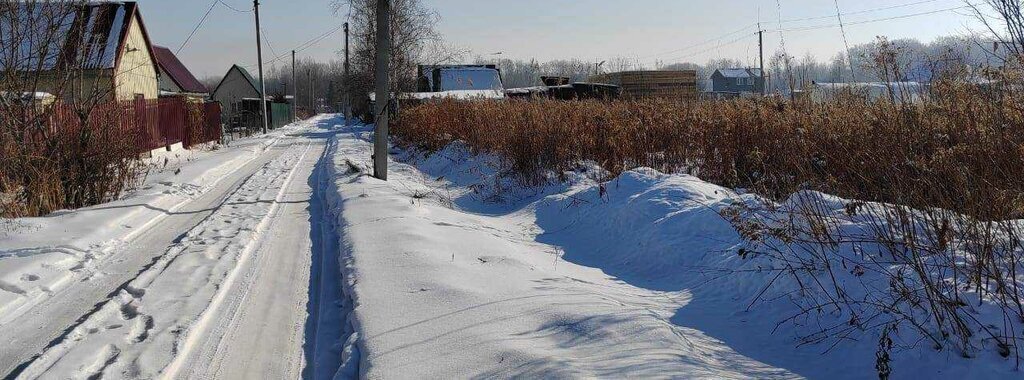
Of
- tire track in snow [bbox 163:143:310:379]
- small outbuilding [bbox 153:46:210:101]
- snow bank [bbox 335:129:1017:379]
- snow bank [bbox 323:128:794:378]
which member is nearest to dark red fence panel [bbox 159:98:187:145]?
snow bank [bbox 335:129:1017:379]

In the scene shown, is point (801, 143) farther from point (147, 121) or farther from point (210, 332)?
point (147, 121)

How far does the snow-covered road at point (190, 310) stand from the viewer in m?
4.24

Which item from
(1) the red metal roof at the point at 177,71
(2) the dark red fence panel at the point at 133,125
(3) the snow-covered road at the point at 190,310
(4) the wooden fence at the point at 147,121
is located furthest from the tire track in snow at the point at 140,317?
(1) the red metal roof at the point at 177,71

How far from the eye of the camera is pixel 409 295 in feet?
17.6

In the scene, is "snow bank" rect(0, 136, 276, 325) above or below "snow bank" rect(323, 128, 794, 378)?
above

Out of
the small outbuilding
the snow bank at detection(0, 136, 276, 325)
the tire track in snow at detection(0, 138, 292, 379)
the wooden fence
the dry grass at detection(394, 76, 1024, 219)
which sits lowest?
the tire track in snow at detection(0, 138, 292, 379)

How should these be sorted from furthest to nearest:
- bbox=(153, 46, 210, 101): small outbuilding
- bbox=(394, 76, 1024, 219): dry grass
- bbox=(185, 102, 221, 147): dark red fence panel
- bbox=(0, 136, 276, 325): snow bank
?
bbox=(153, 46, 210, 101): small outbuilding < bbox=(185, 102, 221, 147): dark red fence panel < bbox=(0, 136, 276, 325): snow bank < bbox=(394, 76, 1024, 219): dry grass

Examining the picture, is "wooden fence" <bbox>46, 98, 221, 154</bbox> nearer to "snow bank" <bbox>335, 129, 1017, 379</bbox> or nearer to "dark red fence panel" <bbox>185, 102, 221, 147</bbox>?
"dark red fence panel" <bbox>185, 102, 221, 147</bbox>

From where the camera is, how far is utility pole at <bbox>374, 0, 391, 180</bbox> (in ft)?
42.6

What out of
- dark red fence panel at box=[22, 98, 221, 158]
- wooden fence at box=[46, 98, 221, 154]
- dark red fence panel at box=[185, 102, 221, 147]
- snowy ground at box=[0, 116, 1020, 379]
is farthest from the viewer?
dark red fence panel at box=[185, 102, 221, 147]

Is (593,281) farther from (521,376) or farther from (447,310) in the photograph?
(521,376)

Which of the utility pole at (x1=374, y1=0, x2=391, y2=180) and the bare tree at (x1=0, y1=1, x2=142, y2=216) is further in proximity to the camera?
the utility pole at (x1=374, y1=0, x2=391, y2=180)

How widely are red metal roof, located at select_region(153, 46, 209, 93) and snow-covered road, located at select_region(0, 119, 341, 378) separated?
4706 centimetres

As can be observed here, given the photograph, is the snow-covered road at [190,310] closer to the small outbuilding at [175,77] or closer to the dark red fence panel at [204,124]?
the dark red fence panel at [204,124]
